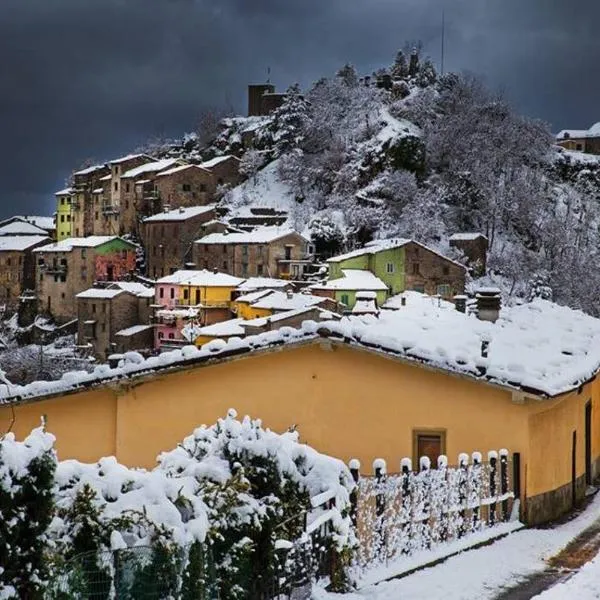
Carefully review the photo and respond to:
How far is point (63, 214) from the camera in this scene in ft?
387

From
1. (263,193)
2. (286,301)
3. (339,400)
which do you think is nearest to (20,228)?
(263,193)

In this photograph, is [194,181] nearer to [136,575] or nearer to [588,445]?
[588,445]

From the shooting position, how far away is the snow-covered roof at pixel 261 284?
7981 centimetres

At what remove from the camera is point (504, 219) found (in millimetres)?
95938

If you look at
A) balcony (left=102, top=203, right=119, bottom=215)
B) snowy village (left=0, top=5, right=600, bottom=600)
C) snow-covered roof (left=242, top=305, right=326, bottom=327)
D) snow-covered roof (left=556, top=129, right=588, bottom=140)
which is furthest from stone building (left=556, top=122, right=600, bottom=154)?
snowy village (left=0, top=5, right=600, bottom=600)

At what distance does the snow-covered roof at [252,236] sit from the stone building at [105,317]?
27.5 feet

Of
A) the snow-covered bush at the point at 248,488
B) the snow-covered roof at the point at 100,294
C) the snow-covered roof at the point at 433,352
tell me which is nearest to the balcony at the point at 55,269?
the snow-covered roof at the point at 100,294

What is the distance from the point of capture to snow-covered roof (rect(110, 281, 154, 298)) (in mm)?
89375

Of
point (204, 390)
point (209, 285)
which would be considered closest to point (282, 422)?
point (204, 390)

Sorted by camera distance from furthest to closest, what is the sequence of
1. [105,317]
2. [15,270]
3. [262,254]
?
[15,270] → [105,317] → [262,254]

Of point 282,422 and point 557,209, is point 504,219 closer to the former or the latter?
point 557,209

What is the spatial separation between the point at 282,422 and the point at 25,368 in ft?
207

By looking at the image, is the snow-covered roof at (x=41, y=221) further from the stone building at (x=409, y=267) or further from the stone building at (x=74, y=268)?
the stone building at (x=409, y=267)

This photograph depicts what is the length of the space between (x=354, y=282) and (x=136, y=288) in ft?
79.0
